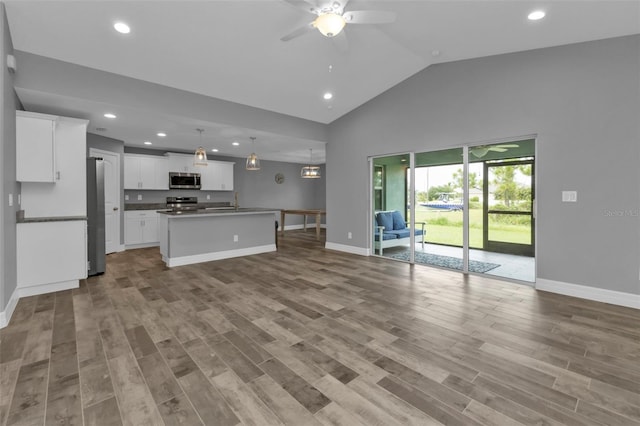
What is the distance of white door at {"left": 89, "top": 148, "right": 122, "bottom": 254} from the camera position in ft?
19.5

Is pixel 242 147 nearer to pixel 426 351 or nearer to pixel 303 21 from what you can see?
pixel 303 21

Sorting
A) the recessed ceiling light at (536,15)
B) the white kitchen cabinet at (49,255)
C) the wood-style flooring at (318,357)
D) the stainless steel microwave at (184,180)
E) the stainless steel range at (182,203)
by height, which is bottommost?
the wood-style flooring at (318,357)

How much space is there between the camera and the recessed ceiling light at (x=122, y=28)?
3.05m

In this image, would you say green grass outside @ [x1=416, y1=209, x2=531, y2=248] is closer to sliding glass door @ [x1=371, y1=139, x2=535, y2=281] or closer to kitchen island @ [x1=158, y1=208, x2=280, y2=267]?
sliding glass door @ [x1=371, y1=139, x2=535, y2=281]

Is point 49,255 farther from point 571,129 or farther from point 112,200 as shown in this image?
point 571,129

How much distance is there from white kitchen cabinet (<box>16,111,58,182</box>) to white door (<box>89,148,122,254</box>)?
7.84 feet

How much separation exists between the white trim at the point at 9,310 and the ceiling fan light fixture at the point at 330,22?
3822mm

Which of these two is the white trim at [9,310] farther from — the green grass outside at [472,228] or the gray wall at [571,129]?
the gray wall at [571,129]

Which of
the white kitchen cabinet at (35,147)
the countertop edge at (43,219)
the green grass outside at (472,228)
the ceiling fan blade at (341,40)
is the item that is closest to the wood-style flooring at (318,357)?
the countertop edge at (43,219)

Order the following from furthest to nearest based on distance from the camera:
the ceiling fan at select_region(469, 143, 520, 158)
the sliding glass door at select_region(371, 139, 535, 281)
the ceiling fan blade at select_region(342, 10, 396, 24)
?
the sliding glass door at select_region(371, 139, 535, 281) → the ceiling fan at select_region(469, 143, 520, 158) → the ceiling fan blade at select_region(342, 10, 396, 24)

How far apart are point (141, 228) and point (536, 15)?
25.6 ft

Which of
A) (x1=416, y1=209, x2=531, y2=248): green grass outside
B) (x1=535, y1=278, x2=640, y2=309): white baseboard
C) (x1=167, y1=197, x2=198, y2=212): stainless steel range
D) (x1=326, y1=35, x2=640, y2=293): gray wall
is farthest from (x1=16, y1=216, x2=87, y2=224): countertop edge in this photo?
(x1=535, y1=278, x2=640, y2=309): white baseboard

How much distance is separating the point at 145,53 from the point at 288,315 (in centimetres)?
354

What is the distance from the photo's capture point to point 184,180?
7438 mm
